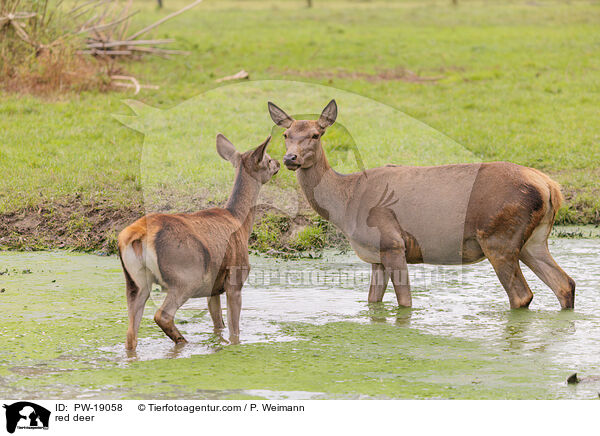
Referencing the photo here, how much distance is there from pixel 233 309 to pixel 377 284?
1.90 meters

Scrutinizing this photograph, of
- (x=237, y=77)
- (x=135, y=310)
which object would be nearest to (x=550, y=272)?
(x=135, y=310)

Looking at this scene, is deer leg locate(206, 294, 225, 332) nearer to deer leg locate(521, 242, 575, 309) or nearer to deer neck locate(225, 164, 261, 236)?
deer neck locate(225, 164, 261, 236)

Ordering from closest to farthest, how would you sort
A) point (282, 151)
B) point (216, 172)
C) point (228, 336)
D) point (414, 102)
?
point (228, 336)
point (216, 172)
point (282, 151)
point (414, 102)

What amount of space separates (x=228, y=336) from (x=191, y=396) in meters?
1.64

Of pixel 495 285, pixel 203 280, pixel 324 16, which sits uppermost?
pixel 324 16

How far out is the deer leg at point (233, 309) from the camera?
7.21 metres

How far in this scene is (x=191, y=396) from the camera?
5.80 m

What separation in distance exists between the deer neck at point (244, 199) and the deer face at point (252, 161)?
4 centimetres

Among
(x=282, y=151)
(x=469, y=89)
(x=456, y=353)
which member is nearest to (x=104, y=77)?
(x=282, y=151)

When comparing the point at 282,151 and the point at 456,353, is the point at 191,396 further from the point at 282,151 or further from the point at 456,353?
the point at 282,151

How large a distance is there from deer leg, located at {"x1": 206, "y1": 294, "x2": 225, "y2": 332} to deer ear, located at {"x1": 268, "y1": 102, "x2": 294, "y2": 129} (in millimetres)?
1987

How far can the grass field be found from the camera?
41.2ft

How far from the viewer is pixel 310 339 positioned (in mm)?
A: 7309
